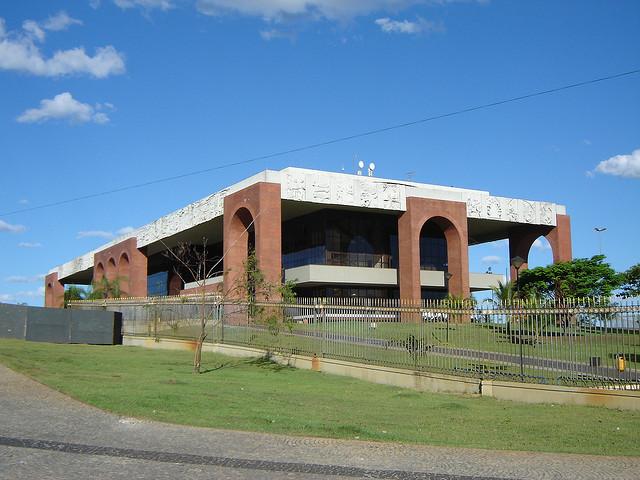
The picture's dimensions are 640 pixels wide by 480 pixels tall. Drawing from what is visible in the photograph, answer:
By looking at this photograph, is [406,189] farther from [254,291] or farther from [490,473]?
Answer: [490,473]

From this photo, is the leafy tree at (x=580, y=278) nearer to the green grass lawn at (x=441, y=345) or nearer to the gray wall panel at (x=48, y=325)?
the green grass lawn at (x=441, y=345)

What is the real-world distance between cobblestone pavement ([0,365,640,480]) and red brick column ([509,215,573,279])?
46.6 m

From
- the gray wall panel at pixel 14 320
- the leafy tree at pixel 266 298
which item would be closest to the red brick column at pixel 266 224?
the gray wall panel at pixel 14 320

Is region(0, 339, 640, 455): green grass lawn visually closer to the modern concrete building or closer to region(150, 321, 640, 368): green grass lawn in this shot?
region(150, 321, 640, 368): green grass lawn

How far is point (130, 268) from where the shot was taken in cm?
6644

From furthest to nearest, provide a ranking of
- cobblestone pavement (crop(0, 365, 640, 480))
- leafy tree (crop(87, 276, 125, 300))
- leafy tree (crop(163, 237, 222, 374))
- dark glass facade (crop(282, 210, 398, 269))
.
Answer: leafy tree (crop(87, 276, 125, 300))
dark glass facade (crop(282, 210, 398, 269))
leafy tree (crop(163, 237, 222, 374))
cobblestone pavement (crop(0, 365, 640, 480))

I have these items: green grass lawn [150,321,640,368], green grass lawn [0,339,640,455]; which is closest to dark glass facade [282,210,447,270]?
green grass lawn [150,321,640,368]

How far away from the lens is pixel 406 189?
1924 inches

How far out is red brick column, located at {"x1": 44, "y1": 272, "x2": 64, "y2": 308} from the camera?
102213mm

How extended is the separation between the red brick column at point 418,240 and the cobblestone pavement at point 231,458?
3741 cm

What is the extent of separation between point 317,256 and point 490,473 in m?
43.4

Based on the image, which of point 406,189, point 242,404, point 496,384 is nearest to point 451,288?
point 406,189

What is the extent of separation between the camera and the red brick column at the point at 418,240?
48.0m

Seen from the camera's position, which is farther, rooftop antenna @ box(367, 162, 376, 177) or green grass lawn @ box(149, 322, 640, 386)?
rooftop antenna @ box(367, 162, 376, 177)
